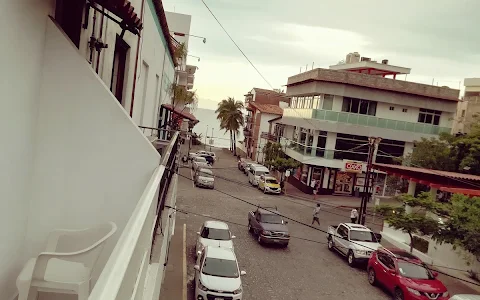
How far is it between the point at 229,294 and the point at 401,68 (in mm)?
37090

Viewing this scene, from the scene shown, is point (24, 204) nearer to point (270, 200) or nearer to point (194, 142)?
point (270, 200)

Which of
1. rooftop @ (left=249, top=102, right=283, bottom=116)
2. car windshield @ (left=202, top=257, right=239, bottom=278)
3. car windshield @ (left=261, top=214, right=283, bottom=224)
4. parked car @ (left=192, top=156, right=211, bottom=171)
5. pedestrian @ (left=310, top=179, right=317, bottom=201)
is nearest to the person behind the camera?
car windshield @ (left=202, top=257, right=239, bottom=278)

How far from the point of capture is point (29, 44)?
305cm

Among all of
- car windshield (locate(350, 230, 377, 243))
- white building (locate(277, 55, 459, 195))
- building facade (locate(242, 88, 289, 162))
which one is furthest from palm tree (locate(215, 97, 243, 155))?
car windshield (locate(350, 230, 377, 243))

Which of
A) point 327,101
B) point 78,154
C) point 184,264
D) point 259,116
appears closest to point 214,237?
point 184,264

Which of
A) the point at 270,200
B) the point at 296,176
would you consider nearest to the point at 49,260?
the point at 270,200

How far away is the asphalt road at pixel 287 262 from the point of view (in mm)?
14836

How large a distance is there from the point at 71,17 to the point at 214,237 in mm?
13436

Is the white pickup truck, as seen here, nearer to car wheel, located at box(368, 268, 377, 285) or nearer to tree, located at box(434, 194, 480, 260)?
car wheel, located at box(368, 268, 377, 285)

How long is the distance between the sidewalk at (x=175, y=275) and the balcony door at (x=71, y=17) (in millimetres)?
9308

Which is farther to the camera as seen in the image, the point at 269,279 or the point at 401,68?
the point at 401,68

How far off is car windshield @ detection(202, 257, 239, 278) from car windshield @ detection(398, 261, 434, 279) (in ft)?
21.0

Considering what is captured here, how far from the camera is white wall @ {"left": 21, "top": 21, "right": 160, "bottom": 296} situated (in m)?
3.51

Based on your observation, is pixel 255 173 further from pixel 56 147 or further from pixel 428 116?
pixel 56 147
